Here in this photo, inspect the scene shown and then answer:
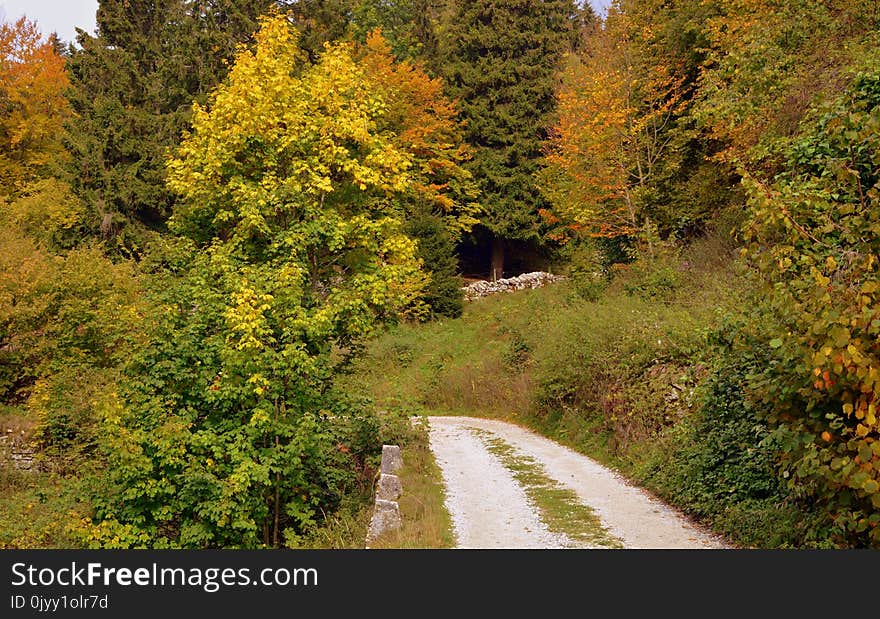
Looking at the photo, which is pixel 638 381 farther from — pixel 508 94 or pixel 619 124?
pixel 508 94

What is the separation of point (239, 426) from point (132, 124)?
24571 mm

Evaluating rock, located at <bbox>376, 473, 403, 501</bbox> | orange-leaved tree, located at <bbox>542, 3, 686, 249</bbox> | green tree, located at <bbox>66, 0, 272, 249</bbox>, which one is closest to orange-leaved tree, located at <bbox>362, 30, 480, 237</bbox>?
green tree, located at <bbox>66, 0, 272, 249</bbox>

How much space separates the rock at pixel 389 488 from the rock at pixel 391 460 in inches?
55.7

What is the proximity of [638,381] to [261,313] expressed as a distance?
8.08 m

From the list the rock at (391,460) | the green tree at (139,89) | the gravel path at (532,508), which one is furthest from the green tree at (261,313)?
the green tree at (139,89)

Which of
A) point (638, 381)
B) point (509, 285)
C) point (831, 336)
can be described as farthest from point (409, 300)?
point (509, 285)

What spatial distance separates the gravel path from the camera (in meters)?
9.99

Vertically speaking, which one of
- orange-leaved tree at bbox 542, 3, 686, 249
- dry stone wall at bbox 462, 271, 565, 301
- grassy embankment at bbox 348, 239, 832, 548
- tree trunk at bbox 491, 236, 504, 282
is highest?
orange-leaved tree at bbox 542, 3, 686, 249

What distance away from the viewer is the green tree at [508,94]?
37.9m

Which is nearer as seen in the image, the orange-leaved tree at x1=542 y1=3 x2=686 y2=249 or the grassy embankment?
the grassy embankment

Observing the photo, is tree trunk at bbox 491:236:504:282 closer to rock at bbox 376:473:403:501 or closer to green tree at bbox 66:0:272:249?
green tree at bbox 66:0:272:249

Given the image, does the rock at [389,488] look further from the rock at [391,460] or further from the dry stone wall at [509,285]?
the dry stone wall at [509,285]

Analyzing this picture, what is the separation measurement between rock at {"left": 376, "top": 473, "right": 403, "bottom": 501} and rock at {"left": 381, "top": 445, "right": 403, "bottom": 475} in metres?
1.41

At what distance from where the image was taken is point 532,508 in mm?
11773
